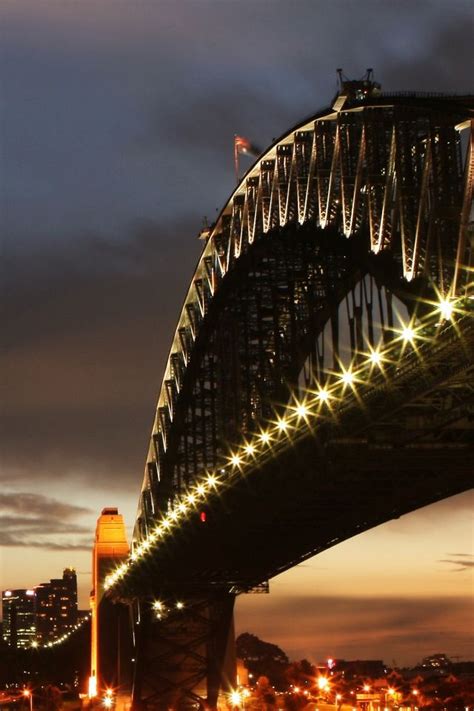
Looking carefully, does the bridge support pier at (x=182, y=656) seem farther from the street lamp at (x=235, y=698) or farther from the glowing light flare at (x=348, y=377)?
the glowing light flare at (x=348, y=377)

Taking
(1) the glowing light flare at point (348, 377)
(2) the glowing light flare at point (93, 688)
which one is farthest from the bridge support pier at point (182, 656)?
(1) the glowing light flare at point (348, 377)

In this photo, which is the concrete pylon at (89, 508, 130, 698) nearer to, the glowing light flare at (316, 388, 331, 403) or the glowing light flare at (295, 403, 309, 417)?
the glowing light flare at (295, 403, 309, 417)

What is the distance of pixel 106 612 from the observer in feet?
472

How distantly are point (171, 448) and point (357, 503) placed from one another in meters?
40.5

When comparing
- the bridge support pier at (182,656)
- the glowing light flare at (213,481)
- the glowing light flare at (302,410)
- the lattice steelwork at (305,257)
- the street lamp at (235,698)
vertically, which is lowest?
the street lamp at (235,698)

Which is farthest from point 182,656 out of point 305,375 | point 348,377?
point 348,377

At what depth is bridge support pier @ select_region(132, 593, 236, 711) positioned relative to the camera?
113m

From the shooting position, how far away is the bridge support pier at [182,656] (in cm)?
11269

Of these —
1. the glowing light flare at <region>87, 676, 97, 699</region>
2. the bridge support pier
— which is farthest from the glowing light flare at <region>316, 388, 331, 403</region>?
the glowing light flare at <region>87, 676, 97, 699</region>

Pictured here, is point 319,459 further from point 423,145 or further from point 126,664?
point 126,664

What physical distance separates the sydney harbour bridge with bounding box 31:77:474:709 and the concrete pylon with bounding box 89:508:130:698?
1815 centimetres

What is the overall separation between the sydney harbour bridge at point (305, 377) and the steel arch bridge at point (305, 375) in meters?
0.13

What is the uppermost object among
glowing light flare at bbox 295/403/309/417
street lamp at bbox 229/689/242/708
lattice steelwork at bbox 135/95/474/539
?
lattice steelwork at bbox 135/95/474/539

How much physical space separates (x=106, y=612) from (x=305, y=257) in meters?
73.3
